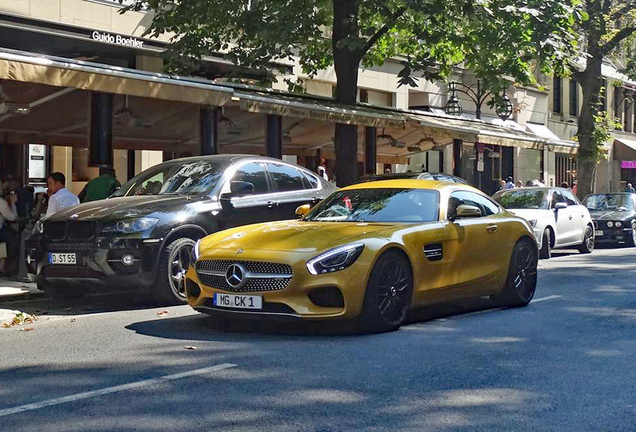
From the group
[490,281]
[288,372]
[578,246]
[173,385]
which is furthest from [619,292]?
[578,246]

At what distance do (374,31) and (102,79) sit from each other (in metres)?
7.43

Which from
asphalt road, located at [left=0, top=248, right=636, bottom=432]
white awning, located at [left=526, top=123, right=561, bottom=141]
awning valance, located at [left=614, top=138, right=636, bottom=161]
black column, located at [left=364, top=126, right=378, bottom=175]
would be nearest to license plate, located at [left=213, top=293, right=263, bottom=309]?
asphalt road, located at [left=0, top=248, right=636, bottom=432]

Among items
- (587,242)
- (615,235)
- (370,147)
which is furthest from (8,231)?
(615,235)

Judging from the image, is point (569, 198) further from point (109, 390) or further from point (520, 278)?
point (109, 390)

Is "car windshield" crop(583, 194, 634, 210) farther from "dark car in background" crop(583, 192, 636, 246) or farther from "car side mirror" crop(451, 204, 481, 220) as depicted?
"car side mirror" crop(451, 204, 481, 220)

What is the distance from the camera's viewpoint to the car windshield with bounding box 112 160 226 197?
37.3 ft

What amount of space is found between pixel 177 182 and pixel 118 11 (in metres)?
10.8

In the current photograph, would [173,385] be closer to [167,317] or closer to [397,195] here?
[167,317]

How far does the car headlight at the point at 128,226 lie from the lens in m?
10.1

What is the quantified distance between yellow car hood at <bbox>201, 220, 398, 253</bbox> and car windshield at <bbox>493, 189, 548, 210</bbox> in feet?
35.9

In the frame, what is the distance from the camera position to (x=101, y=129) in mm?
14633

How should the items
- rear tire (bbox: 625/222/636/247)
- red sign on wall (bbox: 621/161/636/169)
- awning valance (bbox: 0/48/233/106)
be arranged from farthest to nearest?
red sign on wall (bbox: 621/161/636/169) < rear tire (bbox: 625/222/636/247) < awning valance (bbox: 0/48/233/106)

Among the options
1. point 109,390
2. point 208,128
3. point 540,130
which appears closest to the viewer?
point 109,390

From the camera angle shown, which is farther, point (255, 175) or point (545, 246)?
point (545, 246)
